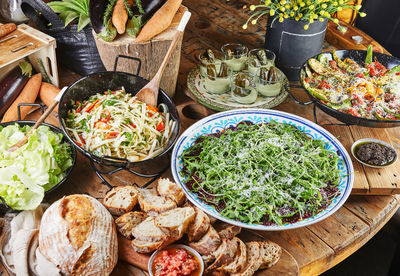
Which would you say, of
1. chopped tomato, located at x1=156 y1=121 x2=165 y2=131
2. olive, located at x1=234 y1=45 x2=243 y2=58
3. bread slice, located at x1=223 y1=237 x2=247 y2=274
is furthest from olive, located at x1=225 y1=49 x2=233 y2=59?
bread slice, located at x1=223 y1=237 x2=247 y2=274

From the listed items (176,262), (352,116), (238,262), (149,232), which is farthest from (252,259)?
(352,116)

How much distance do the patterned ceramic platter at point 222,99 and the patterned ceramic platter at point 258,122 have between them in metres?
0.18

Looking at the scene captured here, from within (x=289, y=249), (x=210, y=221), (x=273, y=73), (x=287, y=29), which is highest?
(x=287, y=29)

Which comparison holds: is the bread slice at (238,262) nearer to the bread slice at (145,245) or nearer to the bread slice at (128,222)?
the bread slice at (145,245)

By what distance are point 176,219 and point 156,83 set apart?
36.0 inches

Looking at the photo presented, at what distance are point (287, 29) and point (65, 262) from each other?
199 centimetres

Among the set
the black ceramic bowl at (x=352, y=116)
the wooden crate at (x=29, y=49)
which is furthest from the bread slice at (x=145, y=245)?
the wooden crate at (x=29, y=49)

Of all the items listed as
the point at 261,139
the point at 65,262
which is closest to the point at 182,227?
the point at 65,262

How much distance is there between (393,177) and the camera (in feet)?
6.57

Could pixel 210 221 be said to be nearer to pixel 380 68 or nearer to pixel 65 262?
pixel 65 262

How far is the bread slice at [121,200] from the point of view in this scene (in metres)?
1.72

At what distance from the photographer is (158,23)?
7.50 feet

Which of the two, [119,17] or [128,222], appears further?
[119,17]

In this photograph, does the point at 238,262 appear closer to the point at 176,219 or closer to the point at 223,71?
the point at 176,219
